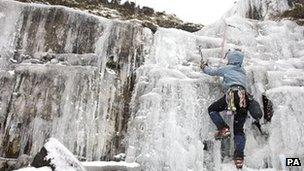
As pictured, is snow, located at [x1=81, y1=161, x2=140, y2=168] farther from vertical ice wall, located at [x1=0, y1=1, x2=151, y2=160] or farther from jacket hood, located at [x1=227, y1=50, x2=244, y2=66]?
jacket hood, located at [x1=227, y1=50, x2=244, y2=66]

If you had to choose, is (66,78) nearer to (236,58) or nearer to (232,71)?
(232,71)

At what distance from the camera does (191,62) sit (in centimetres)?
1085

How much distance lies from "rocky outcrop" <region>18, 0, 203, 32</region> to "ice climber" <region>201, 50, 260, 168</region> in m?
4.10

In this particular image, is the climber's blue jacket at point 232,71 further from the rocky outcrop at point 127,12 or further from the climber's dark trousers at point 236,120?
the rocky outcrop at point 127,12

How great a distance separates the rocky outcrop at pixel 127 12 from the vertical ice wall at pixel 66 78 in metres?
2.06

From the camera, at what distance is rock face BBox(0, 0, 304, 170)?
9.47 metres

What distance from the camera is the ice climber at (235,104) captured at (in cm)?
→ 892

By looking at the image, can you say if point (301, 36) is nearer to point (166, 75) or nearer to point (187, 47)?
point (187, 47)

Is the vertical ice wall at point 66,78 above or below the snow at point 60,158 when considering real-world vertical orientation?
above

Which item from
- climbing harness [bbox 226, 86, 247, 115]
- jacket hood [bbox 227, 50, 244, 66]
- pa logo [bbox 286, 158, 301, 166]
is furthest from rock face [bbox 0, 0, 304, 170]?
climbing harness [bbox 226, 86, 247, 115]

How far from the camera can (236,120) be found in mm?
9164

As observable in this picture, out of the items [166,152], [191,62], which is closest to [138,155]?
[166,152]

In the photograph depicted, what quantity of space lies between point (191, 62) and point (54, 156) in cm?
442

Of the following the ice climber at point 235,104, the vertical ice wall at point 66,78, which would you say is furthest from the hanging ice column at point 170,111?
the ice climber at point 235,104
